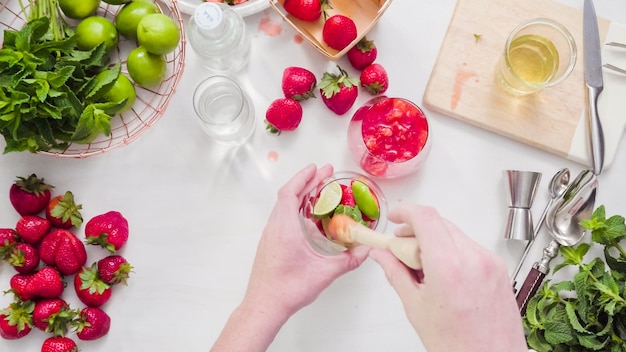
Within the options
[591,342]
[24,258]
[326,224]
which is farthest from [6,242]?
[591,342]

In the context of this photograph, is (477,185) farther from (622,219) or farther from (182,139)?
(182,139)

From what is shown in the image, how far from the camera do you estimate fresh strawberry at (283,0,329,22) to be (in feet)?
3.78

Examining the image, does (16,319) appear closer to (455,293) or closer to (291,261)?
(291,261)

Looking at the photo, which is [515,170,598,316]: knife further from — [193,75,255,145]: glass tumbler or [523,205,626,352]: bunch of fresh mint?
[193,75,255,145]: glass tumbler

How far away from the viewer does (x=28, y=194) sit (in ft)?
3.81

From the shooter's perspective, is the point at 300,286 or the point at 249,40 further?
the point at 249,40

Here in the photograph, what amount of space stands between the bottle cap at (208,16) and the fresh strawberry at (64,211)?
1.35ft

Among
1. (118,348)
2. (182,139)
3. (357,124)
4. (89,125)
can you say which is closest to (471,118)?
(357,124)

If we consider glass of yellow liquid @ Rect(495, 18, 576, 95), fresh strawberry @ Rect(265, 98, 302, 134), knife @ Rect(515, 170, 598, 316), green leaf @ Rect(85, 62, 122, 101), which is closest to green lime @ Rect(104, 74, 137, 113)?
green leaf @ Rect(85, 62, 122, 101)

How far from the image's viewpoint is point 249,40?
121 centimetres

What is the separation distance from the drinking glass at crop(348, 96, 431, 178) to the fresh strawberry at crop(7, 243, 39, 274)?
0.65m

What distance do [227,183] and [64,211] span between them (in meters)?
0.31

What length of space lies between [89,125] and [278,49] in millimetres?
395

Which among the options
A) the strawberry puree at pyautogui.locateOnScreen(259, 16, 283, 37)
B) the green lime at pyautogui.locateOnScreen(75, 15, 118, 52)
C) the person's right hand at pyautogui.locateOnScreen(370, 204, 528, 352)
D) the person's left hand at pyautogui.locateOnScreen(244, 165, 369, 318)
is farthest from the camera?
the strawberry puree at pyautogui.locateOnScreen(259, 16, 283, 37)
